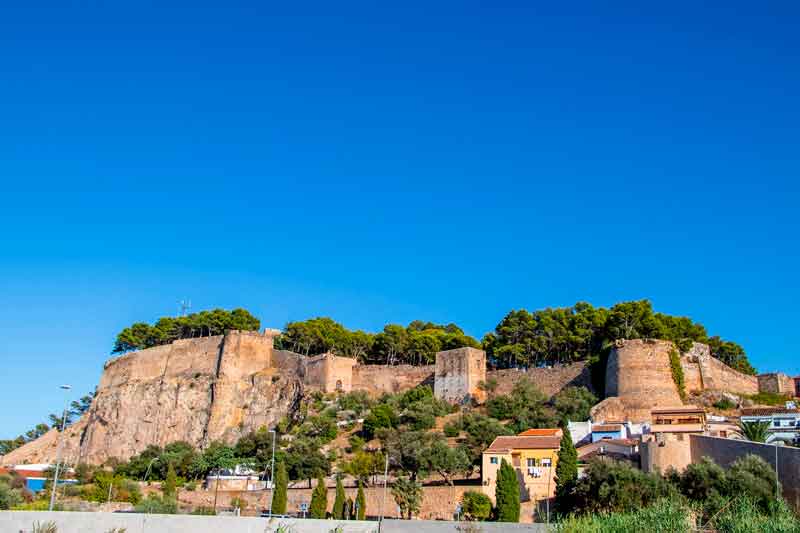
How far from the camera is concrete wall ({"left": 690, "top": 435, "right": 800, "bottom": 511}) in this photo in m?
24.8

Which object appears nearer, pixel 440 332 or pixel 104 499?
pixel 104 499

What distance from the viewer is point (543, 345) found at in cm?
6084

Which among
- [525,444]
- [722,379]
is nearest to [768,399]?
[722,379]

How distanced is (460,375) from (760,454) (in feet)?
98.7

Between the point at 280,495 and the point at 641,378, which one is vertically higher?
the point at 641,378

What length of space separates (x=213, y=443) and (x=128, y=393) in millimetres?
14005

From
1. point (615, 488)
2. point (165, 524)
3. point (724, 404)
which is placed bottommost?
point (165, 524)

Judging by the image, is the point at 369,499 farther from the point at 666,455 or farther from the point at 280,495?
the point at 666,455

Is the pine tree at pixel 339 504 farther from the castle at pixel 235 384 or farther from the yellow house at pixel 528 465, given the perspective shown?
the castle at pixel 235 384

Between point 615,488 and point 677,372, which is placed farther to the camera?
point 677,372

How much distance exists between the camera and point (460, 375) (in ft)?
184

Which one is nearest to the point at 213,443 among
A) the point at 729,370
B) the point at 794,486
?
the point at 729,370

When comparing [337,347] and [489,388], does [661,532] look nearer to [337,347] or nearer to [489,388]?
[489,388]

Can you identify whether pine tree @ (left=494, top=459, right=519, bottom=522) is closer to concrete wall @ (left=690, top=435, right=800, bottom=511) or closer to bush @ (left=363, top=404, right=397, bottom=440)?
concrete wall @ (left=690, top=435, right=800, bottom=511)
